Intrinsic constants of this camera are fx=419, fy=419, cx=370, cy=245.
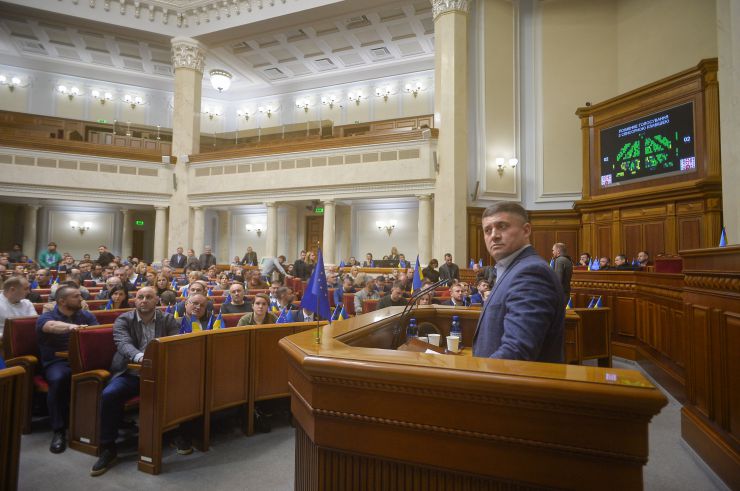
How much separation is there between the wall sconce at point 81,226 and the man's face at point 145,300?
16525mm

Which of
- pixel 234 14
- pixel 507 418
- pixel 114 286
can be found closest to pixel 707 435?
pixel 507 418

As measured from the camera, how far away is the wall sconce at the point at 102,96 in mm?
18141

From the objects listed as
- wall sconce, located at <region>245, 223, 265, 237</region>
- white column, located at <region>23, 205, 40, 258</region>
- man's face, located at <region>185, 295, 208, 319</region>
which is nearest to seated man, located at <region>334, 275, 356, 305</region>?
man's face, located at <region>185, 295, 208, 319</region>

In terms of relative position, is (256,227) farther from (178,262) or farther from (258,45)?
(258,45)

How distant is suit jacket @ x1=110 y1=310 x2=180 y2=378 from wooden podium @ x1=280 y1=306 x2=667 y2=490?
8.31 feet

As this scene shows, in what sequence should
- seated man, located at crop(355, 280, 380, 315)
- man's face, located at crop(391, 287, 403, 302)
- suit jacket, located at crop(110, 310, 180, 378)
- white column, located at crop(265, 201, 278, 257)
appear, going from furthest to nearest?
1. white column, located at crop(265, 201, 278, 257)
2. seated man, located at crop(355, 280, 380, 315)
3. man's face, located at crop(391, 287, 403, 302)
4. suit jacket, located at crop(110, 310, 180, 378)

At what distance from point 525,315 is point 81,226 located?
64.4 ft

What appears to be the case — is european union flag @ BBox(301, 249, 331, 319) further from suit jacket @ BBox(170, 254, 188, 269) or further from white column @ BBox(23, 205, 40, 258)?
white column @ BBox(23, 205, 40, 258)

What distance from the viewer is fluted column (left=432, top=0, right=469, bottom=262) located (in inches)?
442

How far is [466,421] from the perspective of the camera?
1.06 metres

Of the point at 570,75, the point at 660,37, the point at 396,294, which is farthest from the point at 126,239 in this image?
the point at 660,37

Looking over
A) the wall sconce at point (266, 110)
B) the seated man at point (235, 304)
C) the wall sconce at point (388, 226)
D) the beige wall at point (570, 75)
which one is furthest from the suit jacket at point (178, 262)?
the beige wall at point (570, 75)

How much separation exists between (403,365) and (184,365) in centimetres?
252

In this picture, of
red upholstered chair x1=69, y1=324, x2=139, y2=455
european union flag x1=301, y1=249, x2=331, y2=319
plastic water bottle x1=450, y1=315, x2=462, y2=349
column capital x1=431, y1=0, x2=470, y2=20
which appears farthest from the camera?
column capital x1=431, y1=0, x2=470, y2=20
